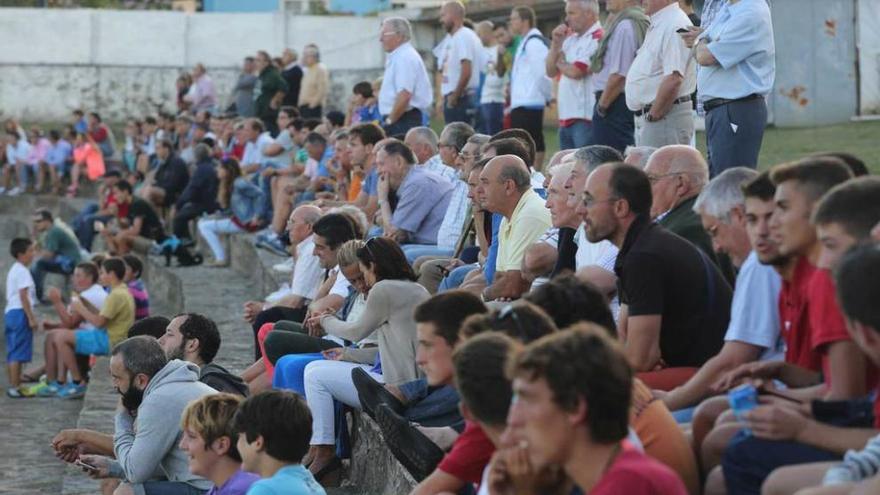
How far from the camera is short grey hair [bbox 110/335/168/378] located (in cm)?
738

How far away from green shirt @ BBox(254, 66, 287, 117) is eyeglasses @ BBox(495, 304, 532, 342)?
16.8 metres

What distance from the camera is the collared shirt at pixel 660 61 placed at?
29.1ft

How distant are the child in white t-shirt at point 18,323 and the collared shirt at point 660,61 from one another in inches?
344

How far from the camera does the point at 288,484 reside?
5.45m

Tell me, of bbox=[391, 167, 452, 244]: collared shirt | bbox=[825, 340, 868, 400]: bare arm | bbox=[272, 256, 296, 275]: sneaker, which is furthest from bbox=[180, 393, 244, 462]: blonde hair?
bbox=[272, 256, 296, 275]: sneaker

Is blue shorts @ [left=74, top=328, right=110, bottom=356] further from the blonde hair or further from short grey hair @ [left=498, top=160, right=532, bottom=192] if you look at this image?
the blonde hair

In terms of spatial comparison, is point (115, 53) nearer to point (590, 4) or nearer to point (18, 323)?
point (18, 323)

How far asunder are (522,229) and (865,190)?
11.8 ft

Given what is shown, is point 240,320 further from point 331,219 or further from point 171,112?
point 171,112

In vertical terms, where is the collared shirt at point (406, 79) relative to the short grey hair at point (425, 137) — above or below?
above

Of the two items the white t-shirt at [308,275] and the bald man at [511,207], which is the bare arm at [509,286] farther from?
the white t-shirt at [308,275]

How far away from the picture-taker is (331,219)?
29.9 feet

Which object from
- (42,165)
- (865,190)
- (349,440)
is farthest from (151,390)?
(42,165)

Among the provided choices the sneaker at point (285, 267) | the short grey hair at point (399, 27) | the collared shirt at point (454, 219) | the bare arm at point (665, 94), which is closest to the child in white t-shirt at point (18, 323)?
the sneaker at point (285, 267)
